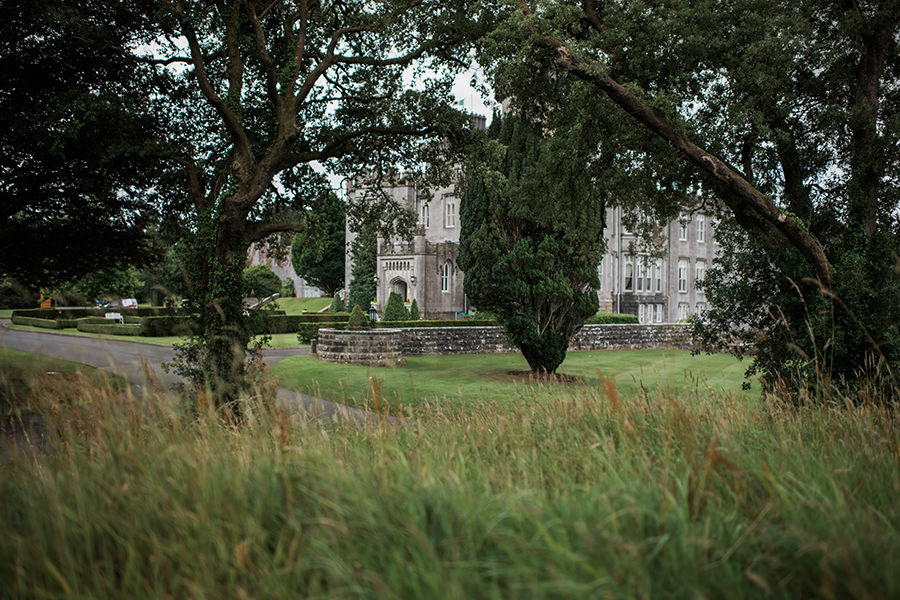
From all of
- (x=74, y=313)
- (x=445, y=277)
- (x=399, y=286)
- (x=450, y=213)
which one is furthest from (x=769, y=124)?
(x=74, y=313)

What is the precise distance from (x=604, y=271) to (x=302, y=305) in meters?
27.4

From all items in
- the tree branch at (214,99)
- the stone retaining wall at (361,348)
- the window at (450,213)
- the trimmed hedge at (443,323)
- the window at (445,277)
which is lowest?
the stone retaining wall at (361,348)

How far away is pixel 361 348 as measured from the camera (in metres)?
18.1

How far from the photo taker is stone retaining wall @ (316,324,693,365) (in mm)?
18094

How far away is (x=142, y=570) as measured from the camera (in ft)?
8.32

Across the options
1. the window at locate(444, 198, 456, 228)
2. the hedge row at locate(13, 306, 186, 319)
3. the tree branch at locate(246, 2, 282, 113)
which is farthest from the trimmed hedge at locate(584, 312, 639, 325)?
the hedge row at locate(13, 306, 186, 319)

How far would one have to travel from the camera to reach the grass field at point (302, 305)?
5078cm

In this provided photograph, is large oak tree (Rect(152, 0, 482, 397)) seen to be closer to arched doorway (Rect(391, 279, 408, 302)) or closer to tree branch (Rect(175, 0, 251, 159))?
tree branch (Rect(175, 0, 251, 159))

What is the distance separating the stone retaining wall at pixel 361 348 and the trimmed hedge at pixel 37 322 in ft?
65.3

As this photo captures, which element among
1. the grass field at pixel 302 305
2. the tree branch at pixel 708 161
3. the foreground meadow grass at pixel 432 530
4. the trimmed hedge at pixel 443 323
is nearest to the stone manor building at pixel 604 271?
the trimmed hedge at pixel 443 323

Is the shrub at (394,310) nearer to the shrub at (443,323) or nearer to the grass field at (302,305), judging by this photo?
the shrub at (443,323)

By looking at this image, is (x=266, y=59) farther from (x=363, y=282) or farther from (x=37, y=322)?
(x=363, y=282)

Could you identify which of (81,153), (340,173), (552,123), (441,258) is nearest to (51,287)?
(81,153)

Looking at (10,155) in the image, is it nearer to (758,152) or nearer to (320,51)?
(320,51)
